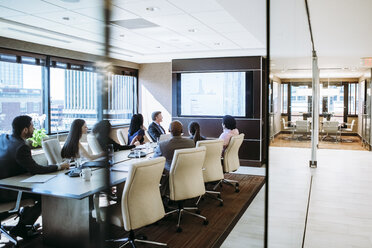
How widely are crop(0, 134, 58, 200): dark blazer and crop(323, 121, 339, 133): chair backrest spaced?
961 cm

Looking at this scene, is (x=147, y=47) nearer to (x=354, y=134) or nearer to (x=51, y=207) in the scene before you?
(x=51, y=207)

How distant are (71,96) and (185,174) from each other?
281 cm

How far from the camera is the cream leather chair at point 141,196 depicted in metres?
2.39

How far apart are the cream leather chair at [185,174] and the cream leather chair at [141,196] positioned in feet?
1.63

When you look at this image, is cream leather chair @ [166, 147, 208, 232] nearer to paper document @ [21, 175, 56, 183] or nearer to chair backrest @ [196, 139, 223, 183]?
chair backrest @ [196, 139, 223, 183]

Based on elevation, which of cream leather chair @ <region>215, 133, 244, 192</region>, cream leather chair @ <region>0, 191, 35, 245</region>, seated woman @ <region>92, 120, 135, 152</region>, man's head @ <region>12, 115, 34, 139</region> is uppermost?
seated woman @ <region>92, 120, 135, 152</region>

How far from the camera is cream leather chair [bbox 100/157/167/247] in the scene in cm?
239

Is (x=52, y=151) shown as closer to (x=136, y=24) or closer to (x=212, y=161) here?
(x=136, y=24)

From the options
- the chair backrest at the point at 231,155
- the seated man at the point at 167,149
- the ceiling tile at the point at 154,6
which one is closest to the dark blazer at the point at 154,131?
the chair backrest at the point at 231,155

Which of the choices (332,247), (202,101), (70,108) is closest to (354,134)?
(202,101)

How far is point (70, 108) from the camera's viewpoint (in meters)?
0.45

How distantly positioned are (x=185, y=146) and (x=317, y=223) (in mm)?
1540

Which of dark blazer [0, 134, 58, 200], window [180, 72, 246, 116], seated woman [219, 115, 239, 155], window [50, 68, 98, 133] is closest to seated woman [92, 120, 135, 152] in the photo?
window [50, 68, 98, 133]

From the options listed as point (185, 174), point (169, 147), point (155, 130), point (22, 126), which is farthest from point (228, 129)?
point (22, 126)
